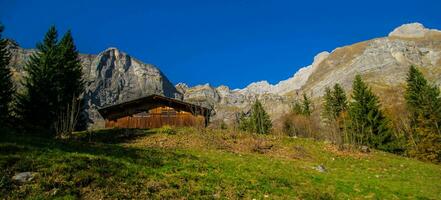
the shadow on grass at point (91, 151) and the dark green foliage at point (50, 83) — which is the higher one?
the dark green foliage at point (50, 83)

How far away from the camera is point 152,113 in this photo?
41.9 metres

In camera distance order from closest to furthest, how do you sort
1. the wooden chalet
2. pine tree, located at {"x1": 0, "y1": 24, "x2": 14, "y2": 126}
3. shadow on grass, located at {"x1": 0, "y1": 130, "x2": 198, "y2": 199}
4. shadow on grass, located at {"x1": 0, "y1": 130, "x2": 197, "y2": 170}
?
1. shadow on grass, located at {"x1": 0, "y1": 130, "x2": 198, "y2": 199}
2. shadow on grass, located at {"x1": 0, "y1": 130, "x2": 197, "y2": 170}
3. pine tree, located at {"x1": 0, "y1": 24, "x2": 14, "y2": 126}
4. the wooden chalet

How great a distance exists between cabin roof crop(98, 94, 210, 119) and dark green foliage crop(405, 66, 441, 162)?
25.1m

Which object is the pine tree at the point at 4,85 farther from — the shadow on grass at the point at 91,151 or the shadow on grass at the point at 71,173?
the shadow on grass at the point at 71,173

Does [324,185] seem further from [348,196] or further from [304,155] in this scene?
[304,155]

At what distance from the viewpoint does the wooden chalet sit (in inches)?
1615

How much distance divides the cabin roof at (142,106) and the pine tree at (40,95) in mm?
5954

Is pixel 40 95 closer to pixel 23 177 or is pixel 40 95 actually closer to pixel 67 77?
pixel 67 77

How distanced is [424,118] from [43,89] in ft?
140

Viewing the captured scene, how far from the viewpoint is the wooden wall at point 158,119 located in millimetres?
41062

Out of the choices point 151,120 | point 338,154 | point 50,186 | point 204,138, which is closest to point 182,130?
point 204,138

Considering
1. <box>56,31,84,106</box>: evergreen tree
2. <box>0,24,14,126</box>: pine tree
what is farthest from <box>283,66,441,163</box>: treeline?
<box>0,24,14,126</box>: pine tree

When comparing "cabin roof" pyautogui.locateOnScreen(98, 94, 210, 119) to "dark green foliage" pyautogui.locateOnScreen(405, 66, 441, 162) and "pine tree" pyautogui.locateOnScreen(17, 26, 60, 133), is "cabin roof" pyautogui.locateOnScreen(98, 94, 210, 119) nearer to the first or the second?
"pine tree" pyautogui.locateOnScreen(17, 26, 60, 133)

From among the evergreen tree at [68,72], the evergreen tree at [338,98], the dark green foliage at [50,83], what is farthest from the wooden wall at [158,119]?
the evergreen tree at [338,98]
